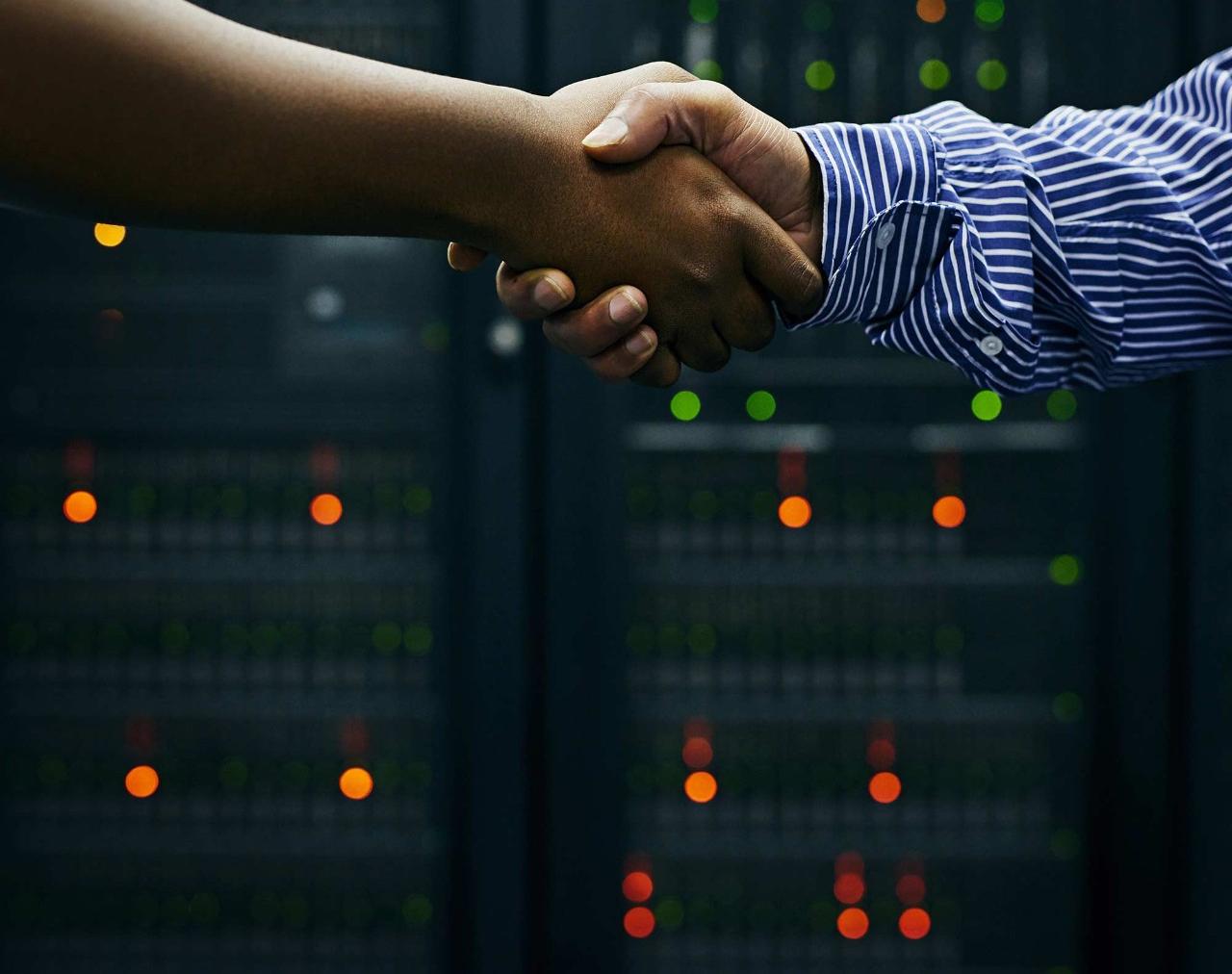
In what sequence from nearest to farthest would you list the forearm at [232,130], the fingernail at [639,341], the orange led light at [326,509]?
1. the forearm at [232,130]
2. the fingernail at [639,341]
3. the orange led light at [326,509]

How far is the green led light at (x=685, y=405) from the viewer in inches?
57.9

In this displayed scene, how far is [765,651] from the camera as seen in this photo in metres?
1.48

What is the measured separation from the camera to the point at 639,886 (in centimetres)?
147

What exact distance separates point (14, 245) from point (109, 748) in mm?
754

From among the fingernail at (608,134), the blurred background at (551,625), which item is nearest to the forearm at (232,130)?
the fingernail at (608,134)

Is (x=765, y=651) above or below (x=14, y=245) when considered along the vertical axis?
below

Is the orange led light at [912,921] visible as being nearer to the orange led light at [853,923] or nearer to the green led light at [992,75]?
the orange led light at [853,923]

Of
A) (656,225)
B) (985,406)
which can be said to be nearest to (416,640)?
(656,225)

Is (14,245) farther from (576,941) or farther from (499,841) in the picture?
(576,941)

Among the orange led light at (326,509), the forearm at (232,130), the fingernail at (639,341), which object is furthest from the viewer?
the orange led light at (326,509)

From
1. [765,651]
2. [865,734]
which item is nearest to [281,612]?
[765,651]

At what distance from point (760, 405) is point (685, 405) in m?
0.11

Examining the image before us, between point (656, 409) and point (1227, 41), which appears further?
point (656, 409)

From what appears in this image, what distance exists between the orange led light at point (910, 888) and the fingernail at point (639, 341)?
928 millimetres
